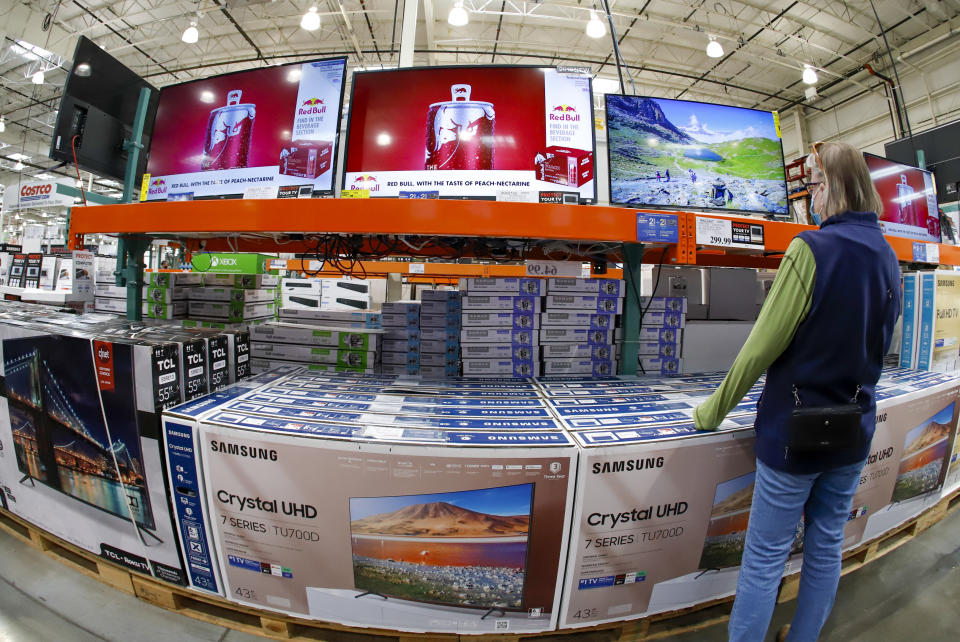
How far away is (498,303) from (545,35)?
928cm

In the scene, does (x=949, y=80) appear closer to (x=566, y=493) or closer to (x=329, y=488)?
(x=566, y=493)

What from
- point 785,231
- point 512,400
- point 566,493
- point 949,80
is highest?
point 949,80

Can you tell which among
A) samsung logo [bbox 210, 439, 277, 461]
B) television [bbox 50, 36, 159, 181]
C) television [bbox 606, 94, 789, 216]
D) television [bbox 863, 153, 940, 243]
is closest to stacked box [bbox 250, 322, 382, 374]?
samsung logo [bbox 210, 439, 277, 461]

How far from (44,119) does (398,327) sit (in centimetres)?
1987

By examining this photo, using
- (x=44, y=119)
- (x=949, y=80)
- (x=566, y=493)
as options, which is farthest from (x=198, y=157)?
(x=44, y=119)

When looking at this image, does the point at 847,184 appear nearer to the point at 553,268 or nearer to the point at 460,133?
the point at 553,268

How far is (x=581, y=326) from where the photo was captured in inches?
68.7

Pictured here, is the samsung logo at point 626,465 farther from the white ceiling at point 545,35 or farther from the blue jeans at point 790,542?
the white ceiling at point 545,35

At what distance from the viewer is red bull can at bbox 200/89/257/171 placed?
5.76 ft

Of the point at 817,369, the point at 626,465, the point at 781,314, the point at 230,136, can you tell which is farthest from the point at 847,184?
the point at 230,136

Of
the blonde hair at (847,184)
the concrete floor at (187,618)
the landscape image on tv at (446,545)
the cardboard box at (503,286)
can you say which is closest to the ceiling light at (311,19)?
the cardboard box at (503,286)

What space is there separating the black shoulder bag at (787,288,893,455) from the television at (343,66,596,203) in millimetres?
1064

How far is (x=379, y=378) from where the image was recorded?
1.71 metres

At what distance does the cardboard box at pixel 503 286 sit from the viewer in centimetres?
168
